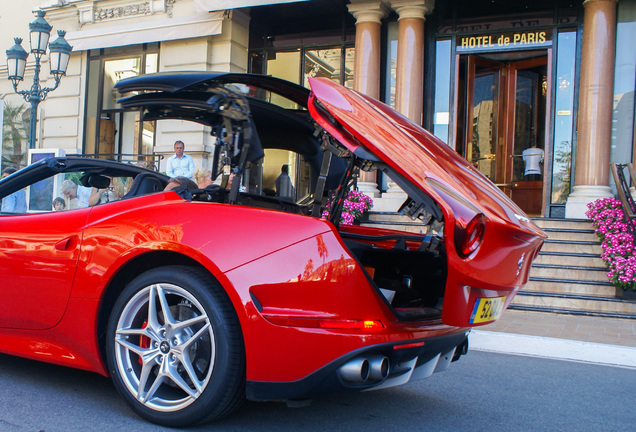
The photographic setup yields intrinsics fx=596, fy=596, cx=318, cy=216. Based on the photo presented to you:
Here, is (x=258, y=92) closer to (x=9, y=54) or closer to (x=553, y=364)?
(x=553, y=364)

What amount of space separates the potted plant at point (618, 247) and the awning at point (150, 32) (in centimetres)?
931

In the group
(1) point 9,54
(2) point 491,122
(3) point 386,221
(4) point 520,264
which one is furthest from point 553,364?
(1) point 9,54

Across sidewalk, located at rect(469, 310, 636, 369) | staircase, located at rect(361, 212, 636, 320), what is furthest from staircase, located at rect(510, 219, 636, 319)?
sidewalk, located at rect(469, 310, 636, 369)

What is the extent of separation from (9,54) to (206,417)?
38.1 ft

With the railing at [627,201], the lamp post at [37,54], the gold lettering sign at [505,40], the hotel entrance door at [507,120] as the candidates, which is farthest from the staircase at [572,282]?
the lamp post at [37,54]

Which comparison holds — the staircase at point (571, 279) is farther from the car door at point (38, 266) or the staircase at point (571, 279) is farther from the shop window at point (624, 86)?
the car door at point (38, 266)

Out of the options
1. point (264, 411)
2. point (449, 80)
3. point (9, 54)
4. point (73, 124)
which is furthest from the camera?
point (73, 124)

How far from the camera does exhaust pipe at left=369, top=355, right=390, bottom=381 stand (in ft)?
8.29

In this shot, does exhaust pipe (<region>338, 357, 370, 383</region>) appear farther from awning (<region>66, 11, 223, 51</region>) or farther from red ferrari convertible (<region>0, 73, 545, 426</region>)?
awning (<region>66, 11, 223, 51</region>)

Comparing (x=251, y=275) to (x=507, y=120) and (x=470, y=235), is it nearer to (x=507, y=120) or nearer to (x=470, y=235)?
(x=470, y=235)

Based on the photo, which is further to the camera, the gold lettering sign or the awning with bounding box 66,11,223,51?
the awning with bounding box 66,11,223,51

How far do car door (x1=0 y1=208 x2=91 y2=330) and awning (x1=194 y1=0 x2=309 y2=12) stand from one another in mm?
9937

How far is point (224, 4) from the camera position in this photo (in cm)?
1286

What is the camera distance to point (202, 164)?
1413 cm
